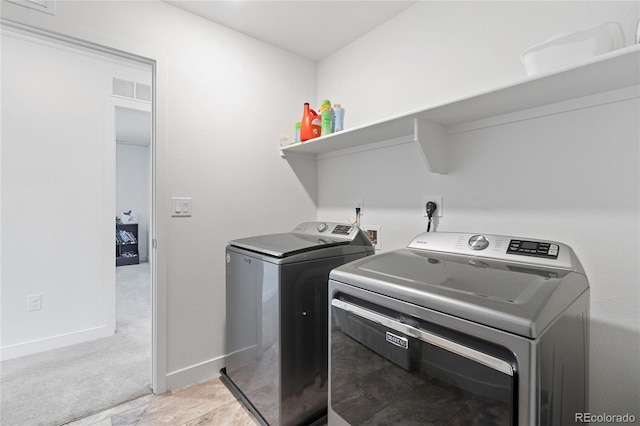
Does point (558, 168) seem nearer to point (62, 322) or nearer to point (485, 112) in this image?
point (485, 112)

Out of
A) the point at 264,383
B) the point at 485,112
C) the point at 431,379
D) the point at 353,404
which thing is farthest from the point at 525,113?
the point at 264,383

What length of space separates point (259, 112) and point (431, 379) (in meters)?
1.96

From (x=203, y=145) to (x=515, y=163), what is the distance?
176 centimetres

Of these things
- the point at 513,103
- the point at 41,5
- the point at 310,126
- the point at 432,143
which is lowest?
the point at 432,143

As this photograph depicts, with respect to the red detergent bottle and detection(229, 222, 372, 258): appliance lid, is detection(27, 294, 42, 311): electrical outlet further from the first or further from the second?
the red detergent bottle

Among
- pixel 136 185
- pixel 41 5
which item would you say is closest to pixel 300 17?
pixel 41 5

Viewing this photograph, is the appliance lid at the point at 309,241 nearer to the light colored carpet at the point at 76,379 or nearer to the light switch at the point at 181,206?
the light switch at the point at 181,206

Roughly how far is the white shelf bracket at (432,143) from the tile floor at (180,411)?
64.2 inches

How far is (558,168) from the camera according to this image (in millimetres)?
1235

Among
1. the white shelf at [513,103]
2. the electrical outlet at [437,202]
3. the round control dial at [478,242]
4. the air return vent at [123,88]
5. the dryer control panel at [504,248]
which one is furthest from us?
the air return vent at [123,88]

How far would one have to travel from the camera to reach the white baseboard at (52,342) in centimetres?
226

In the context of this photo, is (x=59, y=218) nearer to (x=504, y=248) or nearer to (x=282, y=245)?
(x=282, y=245)

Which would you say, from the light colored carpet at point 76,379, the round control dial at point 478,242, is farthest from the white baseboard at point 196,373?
the round control dial at point 478,242

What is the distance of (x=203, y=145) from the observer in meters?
1.94
